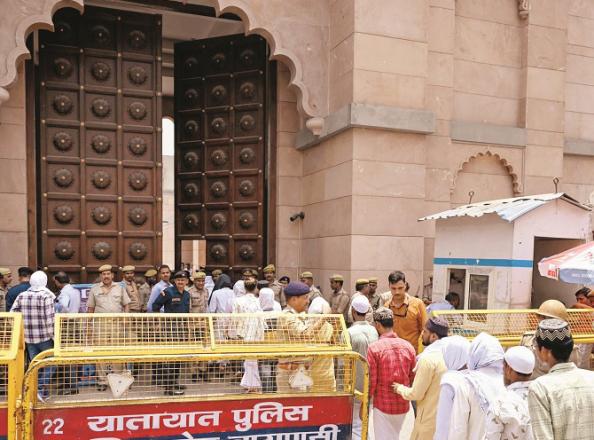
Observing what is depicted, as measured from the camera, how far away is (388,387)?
3.71m

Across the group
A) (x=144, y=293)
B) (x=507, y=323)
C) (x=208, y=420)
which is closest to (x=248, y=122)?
(x=144, y=293)

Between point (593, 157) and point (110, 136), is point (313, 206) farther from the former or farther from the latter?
point (593, 157)

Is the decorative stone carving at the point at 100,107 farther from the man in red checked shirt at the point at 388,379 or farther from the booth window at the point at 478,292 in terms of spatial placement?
the man in red checked shirt at the point at 388,379

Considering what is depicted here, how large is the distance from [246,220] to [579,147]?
6634 mm

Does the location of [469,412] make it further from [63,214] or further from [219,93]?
[219,93]

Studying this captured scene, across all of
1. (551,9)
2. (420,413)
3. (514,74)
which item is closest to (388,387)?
(420,413)

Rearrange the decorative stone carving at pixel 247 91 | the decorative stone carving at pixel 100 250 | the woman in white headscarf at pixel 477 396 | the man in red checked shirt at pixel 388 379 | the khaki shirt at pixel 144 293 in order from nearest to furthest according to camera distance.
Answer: the woman in white headscarf at pixel 477 396
the man in red checked shirt at pixel 388 379
the khaki shirt at pixel 144 293
the decorative stone carving at pixel 100 250
the decorative stone carving at pixel 247 91

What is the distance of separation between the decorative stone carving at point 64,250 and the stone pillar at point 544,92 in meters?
8.06

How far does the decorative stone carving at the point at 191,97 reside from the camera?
10016 millimetres

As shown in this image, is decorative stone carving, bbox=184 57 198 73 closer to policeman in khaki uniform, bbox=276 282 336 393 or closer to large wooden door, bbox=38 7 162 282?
large wooden door, bbox=38 7 162 282

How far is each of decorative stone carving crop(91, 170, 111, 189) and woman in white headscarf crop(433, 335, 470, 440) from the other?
751cm

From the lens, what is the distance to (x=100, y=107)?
29.1 ft

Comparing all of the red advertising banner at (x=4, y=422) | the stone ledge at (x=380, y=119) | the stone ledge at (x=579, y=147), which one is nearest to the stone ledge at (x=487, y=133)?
the stone ledge at (x=380, y=119)

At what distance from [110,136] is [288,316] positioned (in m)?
6.45
